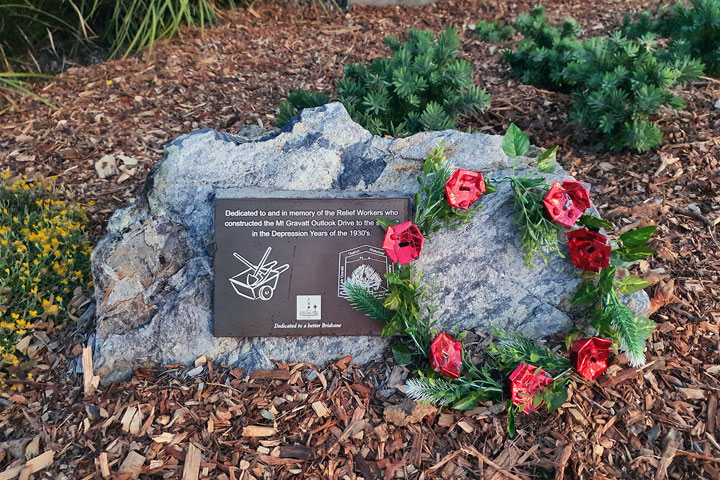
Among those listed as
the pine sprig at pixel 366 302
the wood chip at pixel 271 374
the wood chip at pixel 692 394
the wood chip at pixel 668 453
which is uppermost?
the pine sprig at pixel 366 302

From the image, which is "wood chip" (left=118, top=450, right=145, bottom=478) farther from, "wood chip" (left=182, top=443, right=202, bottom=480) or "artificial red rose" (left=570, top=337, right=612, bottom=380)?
"artificial red rose" (left=570, top=337, right=612, bottom=380)

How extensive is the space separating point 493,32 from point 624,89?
6.19 ft

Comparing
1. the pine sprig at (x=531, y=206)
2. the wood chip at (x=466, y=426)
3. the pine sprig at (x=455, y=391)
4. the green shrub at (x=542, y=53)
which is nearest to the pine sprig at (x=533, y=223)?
the pine sprig at (x=531, y=206)

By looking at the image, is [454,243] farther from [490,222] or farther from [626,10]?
[626,10]

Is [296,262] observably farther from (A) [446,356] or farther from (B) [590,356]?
(B) [590,356]

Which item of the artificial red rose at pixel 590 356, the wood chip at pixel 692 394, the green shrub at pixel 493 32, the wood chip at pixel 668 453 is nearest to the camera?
the wood chip at pixel 668 453

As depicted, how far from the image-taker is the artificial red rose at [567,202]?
2.49 meters

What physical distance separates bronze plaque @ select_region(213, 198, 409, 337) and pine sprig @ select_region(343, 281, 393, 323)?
0.07 metres

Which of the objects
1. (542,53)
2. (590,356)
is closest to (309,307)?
(590,356)

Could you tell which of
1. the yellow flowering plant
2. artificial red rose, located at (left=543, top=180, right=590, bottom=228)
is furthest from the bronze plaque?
the yellow flowering plant

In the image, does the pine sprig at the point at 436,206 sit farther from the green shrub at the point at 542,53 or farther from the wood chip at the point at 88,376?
the green shrub at the point at 542,53

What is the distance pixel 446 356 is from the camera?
239 centimetres

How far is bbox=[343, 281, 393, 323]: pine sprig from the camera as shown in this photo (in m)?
2.49

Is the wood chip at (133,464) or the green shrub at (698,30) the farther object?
the green shrub at (698,30)
